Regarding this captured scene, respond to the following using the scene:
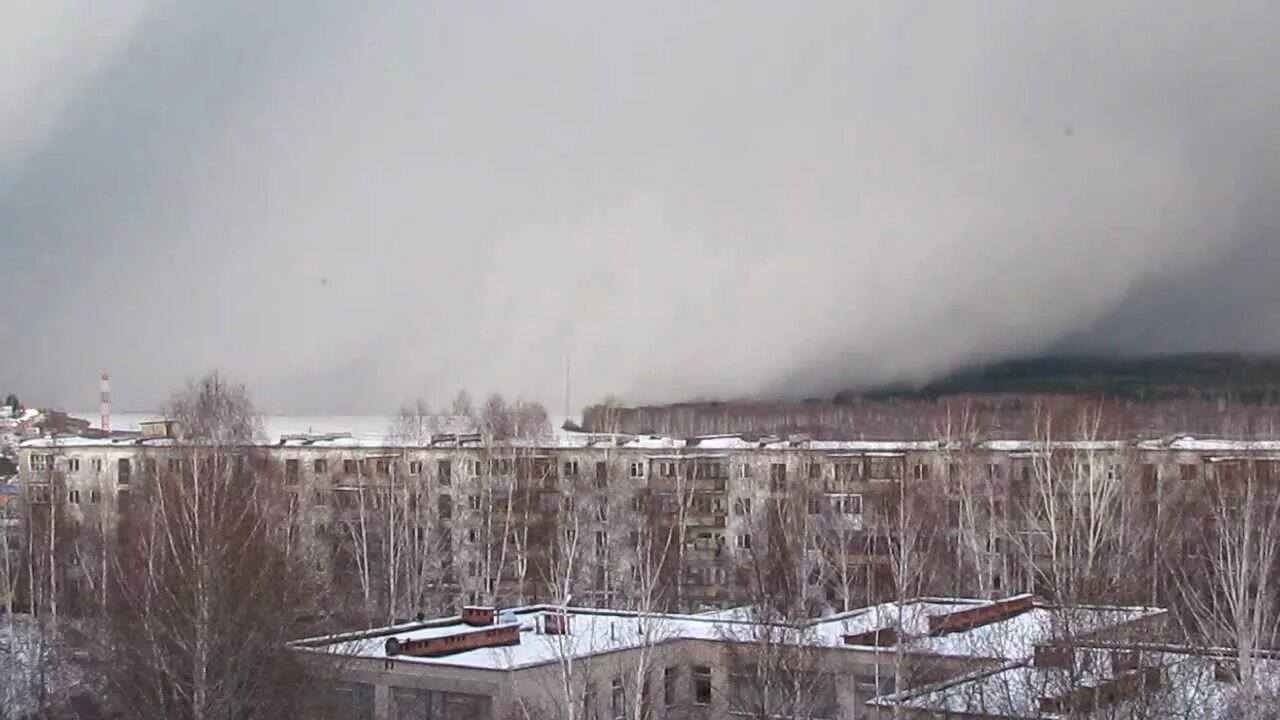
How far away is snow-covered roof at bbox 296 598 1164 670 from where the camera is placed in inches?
1033

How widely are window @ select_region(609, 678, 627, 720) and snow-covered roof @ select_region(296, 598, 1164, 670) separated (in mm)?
850

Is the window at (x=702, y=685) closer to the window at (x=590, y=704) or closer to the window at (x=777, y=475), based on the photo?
the window at (x=590, y=704)

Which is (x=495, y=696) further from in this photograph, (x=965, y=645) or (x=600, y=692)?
(x=965, y=645)

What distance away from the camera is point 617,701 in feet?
92.9

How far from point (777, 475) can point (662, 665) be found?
33.7 m

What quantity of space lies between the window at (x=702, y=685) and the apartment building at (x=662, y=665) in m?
0.03

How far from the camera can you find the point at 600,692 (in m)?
27.5

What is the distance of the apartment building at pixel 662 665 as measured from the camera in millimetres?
24766

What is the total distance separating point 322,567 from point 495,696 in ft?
89.3

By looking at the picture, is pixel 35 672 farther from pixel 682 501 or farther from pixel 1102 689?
pixel 682 501

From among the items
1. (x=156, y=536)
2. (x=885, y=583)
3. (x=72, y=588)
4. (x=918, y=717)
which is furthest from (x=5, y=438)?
(x=918, y=717)

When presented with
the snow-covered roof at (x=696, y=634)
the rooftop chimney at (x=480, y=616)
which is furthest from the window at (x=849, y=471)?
the rooftop chimney at (x=480, y=616)

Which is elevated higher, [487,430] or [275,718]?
[487,430]

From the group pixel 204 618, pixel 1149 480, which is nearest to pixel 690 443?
pixel 1149 480
